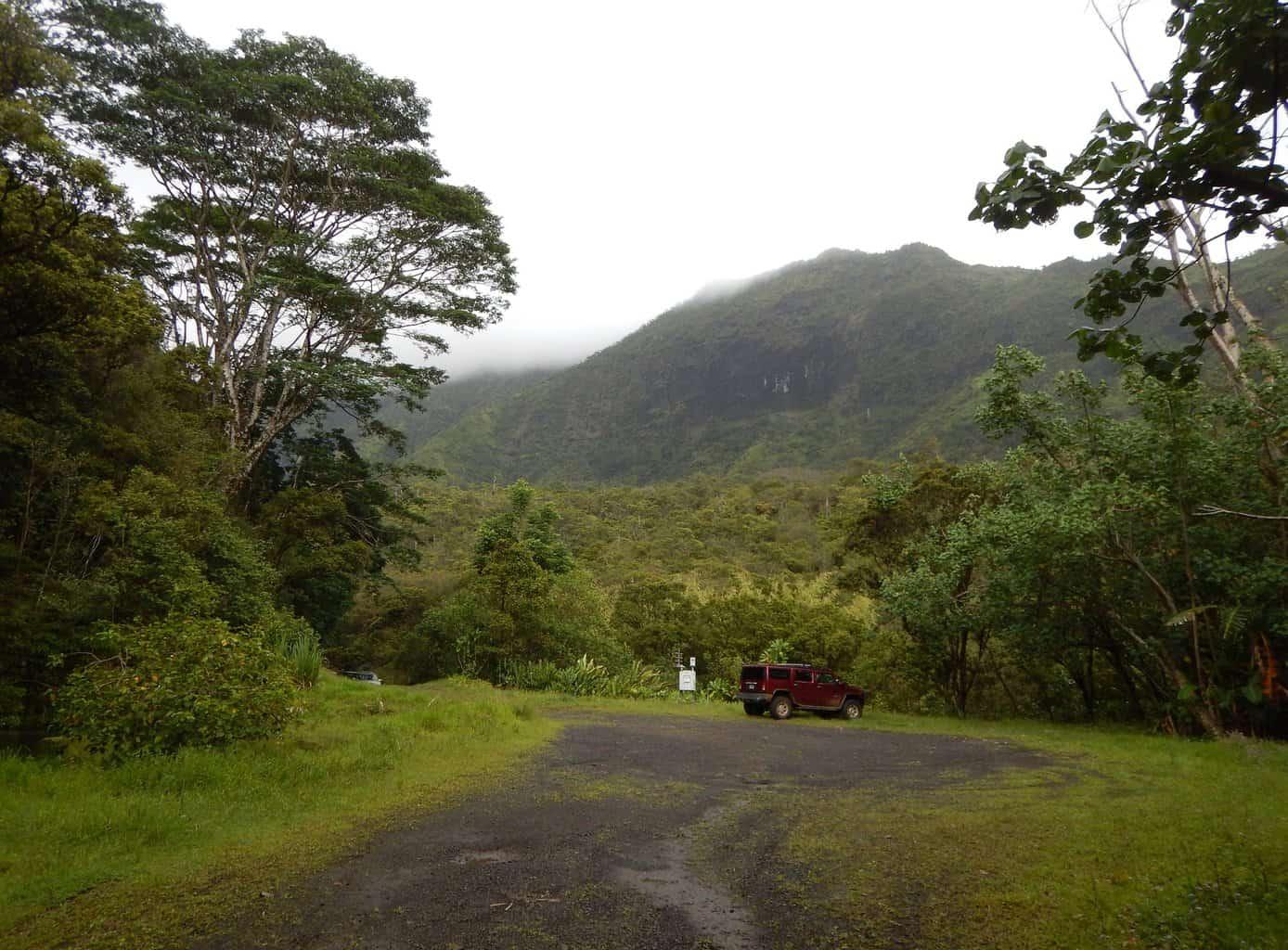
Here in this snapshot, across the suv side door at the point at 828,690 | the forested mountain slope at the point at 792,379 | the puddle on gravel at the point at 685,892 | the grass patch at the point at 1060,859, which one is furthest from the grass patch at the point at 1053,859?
the forested mountain slope at the point at 792,379

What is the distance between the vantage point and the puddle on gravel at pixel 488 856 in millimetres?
5730

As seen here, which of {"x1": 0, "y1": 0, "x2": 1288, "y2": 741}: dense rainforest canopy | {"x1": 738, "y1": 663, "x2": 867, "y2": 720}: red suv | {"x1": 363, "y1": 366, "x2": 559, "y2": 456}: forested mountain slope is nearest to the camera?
{"x1": 0, "y1": 0, "x2": 1288, "y2": 741}: dense rainforest canopy

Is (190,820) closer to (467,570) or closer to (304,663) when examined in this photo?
(304,663)

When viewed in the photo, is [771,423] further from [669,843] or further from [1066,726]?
[669,843]

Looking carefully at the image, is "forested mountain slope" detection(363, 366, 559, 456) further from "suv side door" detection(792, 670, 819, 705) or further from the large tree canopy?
"suv side door" detection(792, 670, 819, 705)

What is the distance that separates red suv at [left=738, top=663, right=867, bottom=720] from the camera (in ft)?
61.6

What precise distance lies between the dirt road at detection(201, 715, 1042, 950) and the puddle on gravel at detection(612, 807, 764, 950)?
0.02m

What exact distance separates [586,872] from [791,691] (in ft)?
47.1

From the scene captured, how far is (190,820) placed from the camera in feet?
20.8

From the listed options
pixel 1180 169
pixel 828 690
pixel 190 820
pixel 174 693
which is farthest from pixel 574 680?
pixel 1180 169

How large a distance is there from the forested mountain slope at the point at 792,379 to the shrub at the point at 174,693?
2632 inches

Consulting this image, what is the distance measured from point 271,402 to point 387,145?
9136mm

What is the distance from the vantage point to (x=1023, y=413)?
52.4 feet

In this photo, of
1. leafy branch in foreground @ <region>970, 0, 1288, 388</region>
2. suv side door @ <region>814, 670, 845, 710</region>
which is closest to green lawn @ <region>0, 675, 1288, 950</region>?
leafy branch in foreground @ <region>970, 0, 1288, 388</region>
